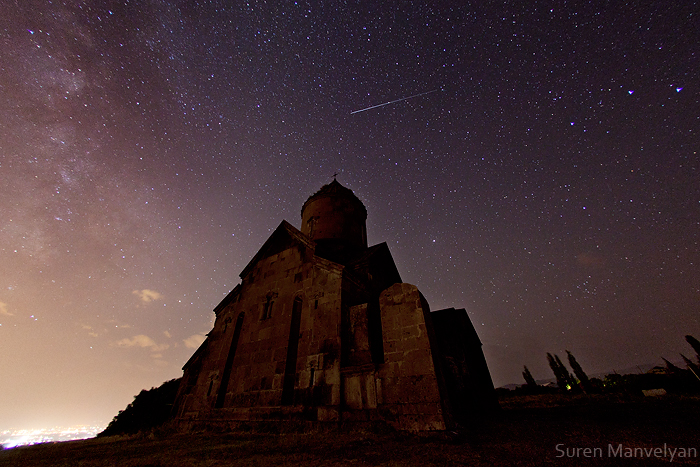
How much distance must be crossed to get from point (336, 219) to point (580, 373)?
146 feet

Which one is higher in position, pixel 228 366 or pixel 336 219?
pixel 336 219

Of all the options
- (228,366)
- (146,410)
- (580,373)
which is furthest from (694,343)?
(146,410)

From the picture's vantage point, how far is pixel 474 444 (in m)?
4.91

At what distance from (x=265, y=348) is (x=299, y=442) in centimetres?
429

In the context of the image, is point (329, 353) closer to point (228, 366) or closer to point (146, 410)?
point (228, 366)

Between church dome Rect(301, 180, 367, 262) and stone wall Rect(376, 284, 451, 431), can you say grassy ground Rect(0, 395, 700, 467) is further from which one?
church dome Rect(301, 180, 367, 262)

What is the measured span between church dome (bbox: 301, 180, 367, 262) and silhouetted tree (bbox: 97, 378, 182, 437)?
36.2ft

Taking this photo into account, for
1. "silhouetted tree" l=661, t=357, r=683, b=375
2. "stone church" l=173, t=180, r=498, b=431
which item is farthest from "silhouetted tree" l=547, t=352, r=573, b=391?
"stone church" l=173, t=180, r=498, b=431

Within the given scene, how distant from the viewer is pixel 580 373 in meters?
38.3

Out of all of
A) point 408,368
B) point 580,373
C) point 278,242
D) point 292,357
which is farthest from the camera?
point 580,373

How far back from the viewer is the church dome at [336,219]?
15.4 meters

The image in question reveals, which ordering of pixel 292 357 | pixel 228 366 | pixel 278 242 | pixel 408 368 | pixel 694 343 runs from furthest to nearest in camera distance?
pixel 694 343 < pixel 278 242 < pixel 228 366 < pixel 292 357 < pixel 408 368

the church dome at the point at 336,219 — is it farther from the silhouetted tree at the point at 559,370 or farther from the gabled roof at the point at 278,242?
the silhouetted tree at the point at 559,370

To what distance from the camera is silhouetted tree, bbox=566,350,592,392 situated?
32000 millimetres
